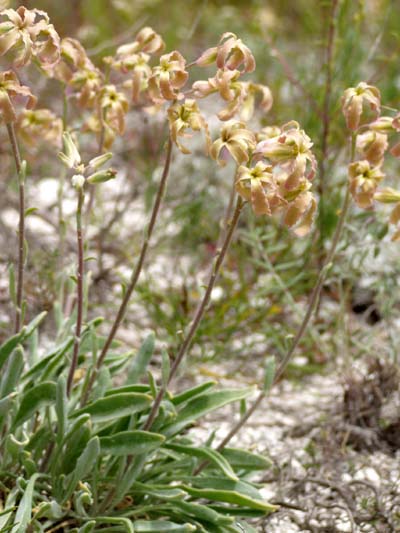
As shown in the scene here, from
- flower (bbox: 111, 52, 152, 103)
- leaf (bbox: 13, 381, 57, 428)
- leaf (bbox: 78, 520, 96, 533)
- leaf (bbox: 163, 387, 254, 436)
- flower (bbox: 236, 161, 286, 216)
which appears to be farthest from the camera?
leaf (bbox: 163, 387, 254, 436)

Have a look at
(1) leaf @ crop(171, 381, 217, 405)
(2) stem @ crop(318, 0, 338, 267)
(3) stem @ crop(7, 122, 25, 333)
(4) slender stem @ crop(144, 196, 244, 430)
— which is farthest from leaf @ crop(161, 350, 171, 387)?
(2) stem @ crop(318, 0, 338, 267)

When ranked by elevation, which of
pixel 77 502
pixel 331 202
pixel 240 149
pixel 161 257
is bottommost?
pixel 161 257

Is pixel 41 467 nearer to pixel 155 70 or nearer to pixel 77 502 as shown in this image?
pixel 77 502

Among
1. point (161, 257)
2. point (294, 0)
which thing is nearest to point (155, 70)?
point (161, 257)

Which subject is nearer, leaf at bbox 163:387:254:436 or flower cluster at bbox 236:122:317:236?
flower cluster at bbox 236:122:317:236

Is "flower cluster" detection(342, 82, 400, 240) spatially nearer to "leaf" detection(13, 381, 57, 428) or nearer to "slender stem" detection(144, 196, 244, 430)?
"slender stem" detection(144, 196, 244, 430)

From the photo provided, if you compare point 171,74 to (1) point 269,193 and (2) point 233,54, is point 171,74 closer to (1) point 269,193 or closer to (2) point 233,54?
(2) point 233,54

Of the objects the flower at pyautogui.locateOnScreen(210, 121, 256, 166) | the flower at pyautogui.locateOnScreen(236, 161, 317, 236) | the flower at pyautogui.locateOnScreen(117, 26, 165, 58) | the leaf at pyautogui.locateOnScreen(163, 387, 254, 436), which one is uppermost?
the flower at pyautogui.locateOnScreen(117, 26, 165, 58)
